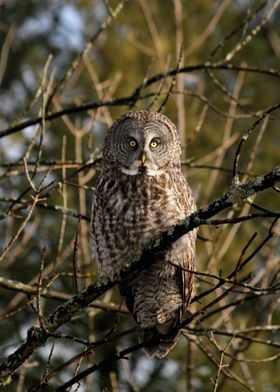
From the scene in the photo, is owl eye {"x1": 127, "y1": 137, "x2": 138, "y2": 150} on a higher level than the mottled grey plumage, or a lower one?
higher

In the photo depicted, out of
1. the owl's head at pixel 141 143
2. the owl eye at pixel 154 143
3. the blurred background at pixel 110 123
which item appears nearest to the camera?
the owl's head at pixel 141 143

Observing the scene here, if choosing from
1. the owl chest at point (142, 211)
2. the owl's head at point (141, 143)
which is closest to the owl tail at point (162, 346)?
the owl chest at point (142, 211)

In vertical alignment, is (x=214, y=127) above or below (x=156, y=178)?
above

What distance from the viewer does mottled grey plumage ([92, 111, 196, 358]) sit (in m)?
4.89

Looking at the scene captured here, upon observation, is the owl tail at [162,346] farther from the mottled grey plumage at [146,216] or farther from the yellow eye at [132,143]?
the yellow eye at [132,143]

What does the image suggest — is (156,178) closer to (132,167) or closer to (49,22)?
(132,167)

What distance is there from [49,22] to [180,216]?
10.8 meters

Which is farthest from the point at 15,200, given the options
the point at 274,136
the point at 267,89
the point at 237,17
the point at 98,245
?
the point at 237,17

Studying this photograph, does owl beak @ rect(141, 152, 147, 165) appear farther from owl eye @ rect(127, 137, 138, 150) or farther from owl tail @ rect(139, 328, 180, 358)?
owl tail @ rect(139, 328, 180, 358)

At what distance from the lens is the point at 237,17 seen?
14.5 metres

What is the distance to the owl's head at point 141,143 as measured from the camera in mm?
5246

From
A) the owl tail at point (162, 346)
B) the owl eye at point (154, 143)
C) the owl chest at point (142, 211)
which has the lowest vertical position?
the owl tail at point (162, 346)

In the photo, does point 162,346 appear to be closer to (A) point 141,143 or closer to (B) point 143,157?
(B) point 143,157

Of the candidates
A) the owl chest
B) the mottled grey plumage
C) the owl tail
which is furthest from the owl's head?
the owl tail
